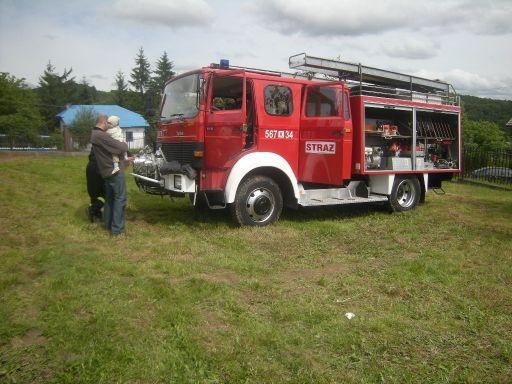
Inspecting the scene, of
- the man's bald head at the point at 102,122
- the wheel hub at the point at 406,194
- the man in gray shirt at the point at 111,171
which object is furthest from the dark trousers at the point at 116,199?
the wheel hub at the point at 406,194

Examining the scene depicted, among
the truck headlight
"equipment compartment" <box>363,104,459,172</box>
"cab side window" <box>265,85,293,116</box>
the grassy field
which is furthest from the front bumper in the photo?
"equipment compartment" <box>363,104,459,172</box>

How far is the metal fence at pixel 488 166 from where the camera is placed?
17766mm

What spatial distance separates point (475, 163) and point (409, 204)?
39.9 ft

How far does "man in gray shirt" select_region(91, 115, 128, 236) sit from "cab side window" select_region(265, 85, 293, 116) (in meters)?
2.42

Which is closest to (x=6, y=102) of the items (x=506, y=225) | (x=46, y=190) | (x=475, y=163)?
(x=46, y=190)

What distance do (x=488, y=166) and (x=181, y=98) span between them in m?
16.0

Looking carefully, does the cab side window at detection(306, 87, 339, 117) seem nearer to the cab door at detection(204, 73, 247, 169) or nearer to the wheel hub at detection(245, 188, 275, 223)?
the cab door at detection(204, 73, 247, 169)

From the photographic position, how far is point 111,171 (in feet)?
21.7

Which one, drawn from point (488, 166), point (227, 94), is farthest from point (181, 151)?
point (488, 166)

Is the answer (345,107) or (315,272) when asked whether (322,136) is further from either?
(315,272)

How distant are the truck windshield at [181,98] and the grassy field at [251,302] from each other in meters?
1.88

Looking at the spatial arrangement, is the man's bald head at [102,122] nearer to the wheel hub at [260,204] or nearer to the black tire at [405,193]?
the wheel hub at [260,204]

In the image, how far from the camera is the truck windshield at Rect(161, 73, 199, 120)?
7.18m

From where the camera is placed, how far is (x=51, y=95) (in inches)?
2424
